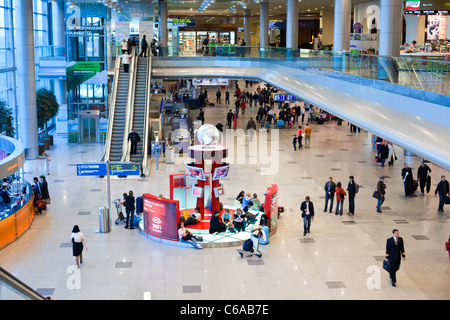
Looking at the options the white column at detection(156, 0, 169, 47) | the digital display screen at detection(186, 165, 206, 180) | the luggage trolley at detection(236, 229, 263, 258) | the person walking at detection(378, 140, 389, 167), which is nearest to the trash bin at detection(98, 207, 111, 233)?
the digital display screen at detection(186, 165, 206, 180)

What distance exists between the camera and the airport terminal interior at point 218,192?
12.2 metres

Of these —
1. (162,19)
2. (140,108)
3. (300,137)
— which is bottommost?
(300,137)

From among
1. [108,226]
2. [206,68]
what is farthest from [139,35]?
[108,226]

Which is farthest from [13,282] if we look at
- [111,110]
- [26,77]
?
[26,77]

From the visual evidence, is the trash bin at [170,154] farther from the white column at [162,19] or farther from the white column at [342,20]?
the white column at [162,19]

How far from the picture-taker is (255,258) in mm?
14039

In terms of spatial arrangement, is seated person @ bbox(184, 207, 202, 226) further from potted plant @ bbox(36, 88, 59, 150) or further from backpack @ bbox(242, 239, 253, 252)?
potted plant @ bbox(36, 88, 59, 150)

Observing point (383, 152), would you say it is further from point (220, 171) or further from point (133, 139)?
point (220, 171)

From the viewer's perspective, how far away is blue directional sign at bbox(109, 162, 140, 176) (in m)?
16.2

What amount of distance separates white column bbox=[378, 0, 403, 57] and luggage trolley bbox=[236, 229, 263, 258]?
9.82 meters

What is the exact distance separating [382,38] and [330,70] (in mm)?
2082

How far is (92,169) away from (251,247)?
4.86 meters
